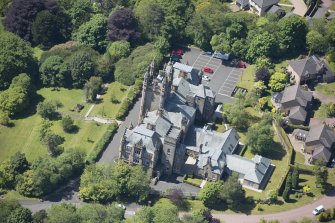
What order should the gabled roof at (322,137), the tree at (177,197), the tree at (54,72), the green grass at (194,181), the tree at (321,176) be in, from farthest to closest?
the tree at (54,72)
the gabled roof at (322,137)
the green grass at (194,181)
the tree at (321,176)
the tree at (177,197)

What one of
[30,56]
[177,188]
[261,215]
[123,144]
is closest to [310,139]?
[261,215]

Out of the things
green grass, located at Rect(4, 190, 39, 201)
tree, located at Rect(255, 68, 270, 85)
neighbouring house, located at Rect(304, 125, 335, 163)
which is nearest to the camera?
green grass, located at Rect(4, 190, 39, 201)

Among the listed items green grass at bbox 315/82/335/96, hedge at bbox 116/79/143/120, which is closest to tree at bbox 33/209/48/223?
hedge at bbox 116/79/143/120

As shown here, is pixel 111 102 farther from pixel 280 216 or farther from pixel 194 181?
pixel 280 216

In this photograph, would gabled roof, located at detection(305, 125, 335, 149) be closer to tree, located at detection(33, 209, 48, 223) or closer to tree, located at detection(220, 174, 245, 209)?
tree, located at detection(220, 174, 245, 209)

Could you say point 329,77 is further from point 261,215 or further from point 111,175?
point 111,175

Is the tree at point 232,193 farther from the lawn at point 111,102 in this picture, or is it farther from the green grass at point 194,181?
the lawn at point 111,102

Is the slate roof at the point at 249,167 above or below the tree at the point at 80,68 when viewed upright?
above

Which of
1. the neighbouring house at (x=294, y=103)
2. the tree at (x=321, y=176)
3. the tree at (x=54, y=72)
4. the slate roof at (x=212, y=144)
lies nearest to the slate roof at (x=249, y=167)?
the slate roof at (x=212, y=144)
